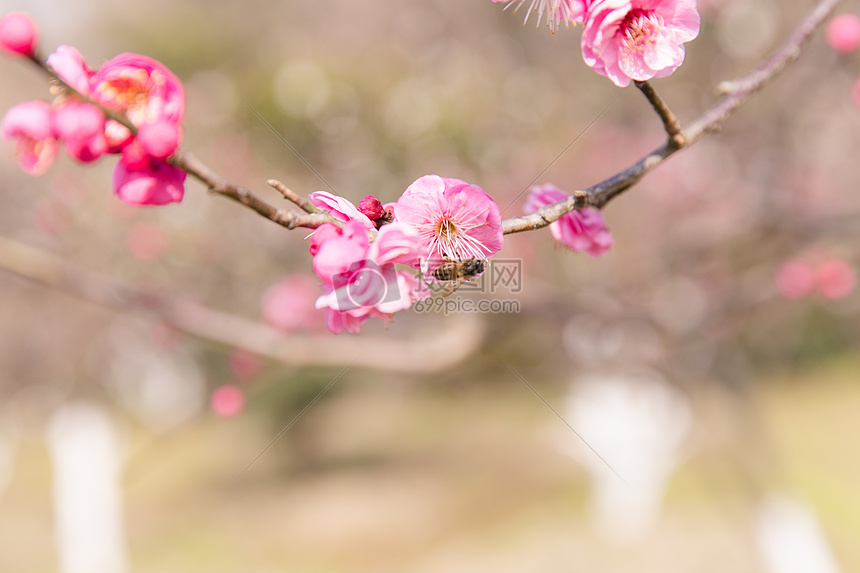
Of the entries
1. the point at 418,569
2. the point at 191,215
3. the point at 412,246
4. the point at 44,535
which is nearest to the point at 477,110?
the point at 191,215

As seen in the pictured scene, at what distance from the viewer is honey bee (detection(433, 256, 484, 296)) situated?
0.76 meters

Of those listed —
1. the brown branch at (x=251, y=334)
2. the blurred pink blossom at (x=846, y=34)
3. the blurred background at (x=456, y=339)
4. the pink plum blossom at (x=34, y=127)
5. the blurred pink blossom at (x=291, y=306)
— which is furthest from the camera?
the blurred background at (x=456, y=339)

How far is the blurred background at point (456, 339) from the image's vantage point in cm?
293

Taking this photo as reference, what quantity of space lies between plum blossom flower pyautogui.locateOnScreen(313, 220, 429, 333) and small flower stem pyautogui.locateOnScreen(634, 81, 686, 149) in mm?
354

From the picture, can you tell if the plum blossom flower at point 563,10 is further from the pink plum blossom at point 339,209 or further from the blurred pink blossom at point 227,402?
the blurred pink blossom at point 227,402

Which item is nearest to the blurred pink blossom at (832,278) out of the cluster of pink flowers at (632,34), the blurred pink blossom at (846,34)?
the blurred pink blossom at (846,34)

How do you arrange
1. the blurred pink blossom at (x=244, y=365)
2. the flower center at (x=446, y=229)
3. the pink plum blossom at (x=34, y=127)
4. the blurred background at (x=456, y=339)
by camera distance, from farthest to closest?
1. the blurred background at (x=456, y=339)
2. the blurred pink blossom at (x=244, y=365)
3. the flower center at (x=446, y=229)
4. the pink plum blossom at (x=34, y=127)

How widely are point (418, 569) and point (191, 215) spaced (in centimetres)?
395

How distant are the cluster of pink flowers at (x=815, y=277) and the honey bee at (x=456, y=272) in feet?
7.09

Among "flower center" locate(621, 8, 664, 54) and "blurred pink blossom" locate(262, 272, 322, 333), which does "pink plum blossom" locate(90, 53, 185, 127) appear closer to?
"flower center" locate(621, 8, 664, 54)

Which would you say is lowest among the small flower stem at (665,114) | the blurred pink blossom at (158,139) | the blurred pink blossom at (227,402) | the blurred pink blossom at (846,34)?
the blurred pink blossom at (158,139)

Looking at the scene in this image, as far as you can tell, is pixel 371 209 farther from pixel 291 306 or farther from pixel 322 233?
pixel 291 306

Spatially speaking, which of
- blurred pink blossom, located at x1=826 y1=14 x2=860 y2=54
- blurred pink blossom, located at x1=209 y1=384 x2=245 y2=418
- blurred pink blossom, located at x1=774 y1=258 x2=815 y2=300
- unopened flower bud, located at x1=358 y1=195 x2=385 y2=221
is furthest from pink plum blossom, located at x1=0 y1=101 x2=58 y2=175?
blurred pink blossom, located at x1=774 y1=258 x2=815 y2=300

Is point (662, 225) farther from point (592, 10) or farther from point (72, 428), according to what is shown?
point (72, 428)
